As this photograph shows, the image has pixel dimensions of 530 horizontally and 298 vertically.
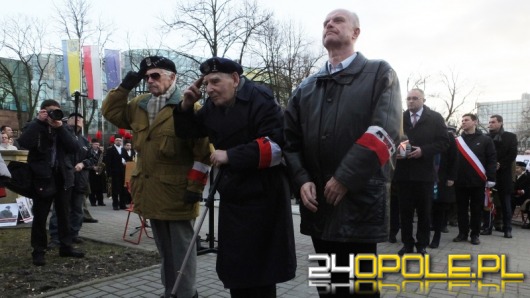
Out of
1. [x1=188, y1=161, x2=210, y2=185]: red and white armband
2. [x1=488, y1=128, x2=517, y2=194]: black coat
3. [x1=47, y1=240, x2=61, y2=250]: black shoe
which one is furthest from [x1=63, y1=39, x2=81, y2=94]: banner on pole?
[x1=488, y1=128, x2=517, y2=194]: black coat

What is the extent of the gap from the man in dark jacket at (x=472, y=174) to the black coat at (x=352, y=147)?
526cm

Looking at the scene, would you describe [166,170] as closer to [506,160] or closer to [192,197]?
[192,197]

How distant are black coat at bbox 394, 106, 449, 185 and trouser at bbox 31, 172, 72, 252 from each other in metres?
4.49

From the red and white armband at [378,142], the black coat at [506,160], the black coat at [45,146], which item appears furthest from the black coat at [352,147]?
the black coat at [506,160]

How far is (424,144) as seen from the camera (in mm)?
5652

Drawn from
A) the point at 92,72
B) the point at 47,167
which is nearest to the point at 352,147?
the point at 47,167

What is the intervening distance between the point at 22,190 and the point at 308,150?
14.0 ft

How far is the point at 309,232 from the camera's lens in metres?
2.50

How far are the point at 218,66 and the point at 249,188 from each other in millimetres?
802

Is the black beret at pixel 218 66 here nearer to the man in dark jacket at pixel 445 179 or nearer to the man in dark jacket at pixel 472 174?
the man in dark jacket at pixel 445 179

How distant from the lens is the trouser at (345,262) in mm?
2406

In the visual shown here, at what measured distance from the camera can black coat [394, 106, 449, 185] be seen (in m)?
5.45

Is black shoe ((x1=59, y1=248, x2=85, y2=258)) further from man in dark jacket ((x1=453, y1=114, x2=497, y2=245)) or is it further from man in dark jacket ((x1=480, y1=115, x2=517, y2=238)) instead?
man in dark jacket ((x1=480, y1=115, x2=517, y2=238))

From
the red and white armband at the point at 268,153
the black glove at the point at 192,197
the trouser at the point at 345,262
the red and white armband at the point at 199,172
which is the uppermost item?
the red and white armband at the point at 268,153
